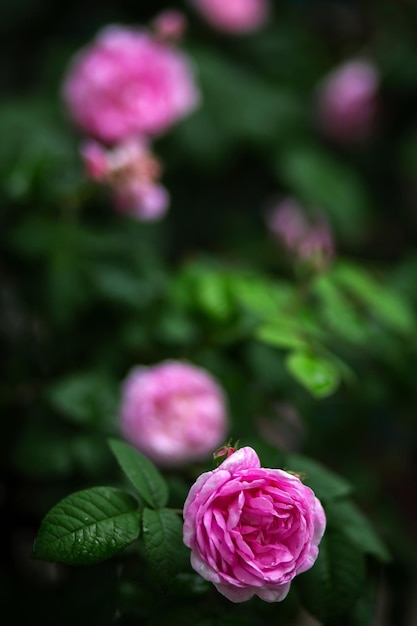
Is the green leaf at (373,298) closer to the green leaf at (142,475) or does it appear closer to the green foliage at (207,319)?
the green foliage at (207,319)

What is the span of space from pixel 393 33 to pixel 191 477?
4.87ft

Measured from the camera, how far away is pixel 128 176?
1045 mm

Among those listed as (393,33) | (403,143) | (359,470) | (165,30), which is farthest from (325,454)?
(393,33)

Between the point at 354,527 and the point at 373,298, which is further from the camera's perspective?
the point at 373,298

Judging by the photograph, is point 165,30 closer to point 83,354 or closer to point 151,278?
point 151,278

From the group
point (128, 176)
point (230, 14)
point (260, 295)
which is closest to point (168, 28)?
point (128, 176)

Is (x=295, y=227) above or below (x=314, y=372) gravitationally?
below

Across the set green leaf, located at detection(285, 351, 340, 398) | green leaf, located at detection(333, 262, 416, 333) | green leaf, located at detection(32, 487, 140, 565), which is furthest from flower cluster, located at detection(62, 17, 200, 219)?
green leaf, located at detection(32, 487, 140, 565)

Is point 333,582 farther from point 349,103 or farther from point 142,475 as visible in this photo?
point 349,103

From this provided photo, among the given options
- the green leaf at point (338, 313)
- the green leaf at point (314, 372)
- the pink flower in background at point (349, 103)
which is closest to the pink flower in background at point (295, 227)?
the pink flower in background at point (349, 103)

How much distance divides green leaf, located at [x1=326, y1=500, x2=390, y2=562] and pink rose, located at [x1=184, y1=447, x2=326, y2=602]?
0.14 metres

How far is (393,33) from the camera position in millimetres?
2006

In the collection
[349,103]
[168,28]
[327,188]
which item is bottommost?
[327,188]

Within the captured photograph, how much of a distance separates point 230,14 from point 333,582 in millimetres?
1465
